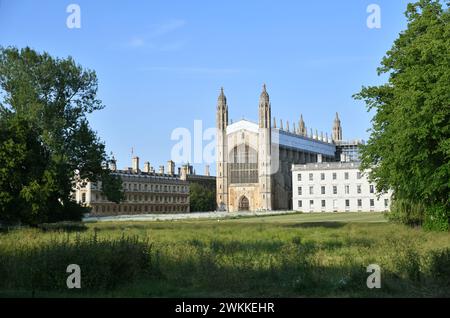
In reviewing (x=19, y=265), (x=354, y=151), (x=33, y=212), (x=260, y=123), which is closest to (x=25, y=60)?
(x=33, y=212)

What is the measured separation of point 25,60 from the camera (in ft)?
143

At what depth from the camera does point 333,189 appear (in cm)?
12175

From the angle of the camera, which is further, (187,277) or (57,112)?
(57,112)

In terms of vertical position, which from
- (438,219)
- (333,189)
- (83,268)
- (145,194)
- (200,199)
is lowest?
(83,268)

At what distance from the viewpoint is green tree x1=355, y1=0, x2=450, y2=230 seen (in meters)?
28.1

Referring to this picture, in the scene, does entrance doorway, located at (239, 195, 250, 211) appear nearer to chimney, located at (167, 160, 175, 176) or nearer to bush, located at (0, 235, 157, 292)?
chimney, located at (167, 160, 175, 176)

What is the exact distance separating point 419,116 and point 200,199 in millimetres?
121769

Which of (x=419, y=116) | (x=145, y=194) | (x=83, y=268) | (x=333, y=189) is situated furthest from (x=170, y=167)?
(x=83, y=268)

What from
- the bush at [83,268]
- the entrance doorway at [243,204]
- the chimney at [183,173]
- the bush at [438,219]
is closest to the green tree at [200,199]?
the chimney at [183,173]

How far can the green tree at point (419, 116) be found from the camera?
92.3ft

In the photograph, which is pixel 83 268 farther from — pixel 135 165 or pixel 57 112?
pixel 135 165

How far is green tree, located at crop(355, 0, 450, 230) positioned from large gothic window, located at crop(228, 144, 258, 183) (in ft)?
334
